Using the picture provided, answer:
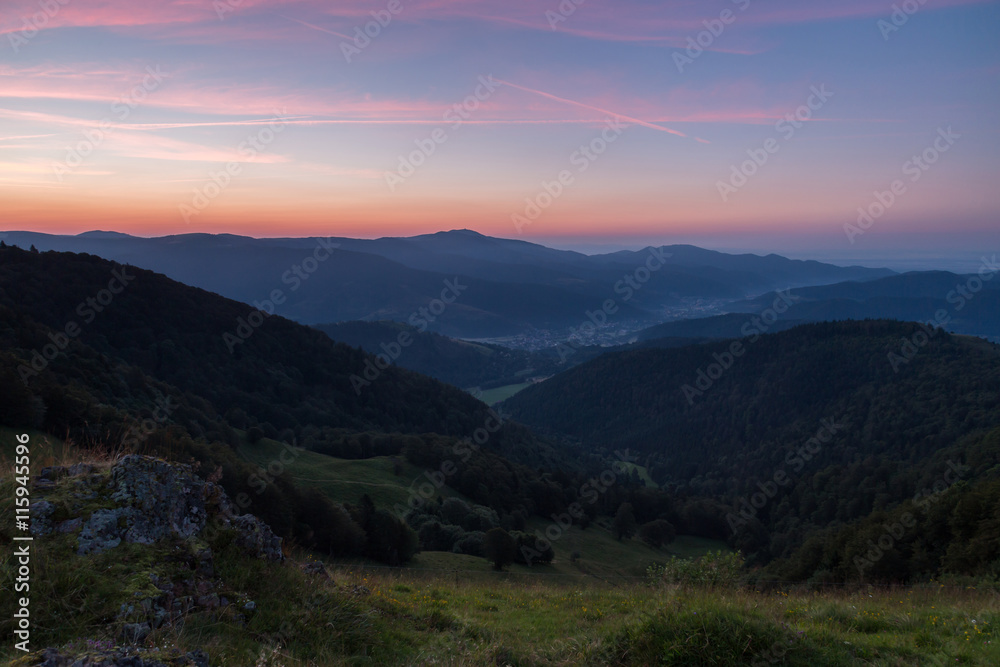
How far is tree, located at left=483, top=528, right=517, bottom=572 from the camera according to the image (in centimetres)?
3080

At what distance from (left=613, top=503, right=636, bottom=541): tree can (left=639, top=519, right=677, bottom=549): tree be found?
4.69 feet

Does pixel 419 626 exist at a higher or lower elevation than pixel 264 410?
higher

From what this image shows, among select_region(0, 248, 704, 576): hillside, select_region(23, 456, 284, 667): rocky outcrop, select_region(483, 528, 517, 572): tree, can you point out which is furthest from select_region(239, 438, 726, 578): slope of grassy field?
select_region(23, 456, 284, 667): rocky outcrop

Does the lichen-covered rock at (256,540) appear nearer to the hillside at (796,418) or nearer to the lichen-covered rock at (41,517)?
the lichen-covered rock at (41,517)

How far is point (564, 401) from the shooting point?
193m

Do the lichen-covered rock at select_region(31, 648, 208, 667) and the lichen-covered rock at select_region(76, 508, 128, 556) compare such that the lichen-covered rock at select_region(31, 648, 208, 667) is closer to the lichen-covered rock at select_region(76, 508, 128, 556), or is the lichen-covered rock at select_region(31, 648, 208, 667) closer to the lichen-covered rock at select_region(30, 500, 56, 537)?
the lichen-covered rock at select_region(76, 508, 128, 556)

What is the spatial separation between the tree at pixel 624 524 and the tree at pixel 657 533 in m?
1.43

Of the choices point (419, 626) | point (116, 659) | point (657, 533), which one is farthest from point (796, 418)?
point (116, 659)

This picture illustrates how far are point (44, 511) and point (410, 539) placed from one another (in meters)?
25.6

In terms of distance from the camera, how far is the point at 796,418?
146 metres

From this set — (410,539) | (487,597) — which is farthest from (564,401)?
→ (487,597)

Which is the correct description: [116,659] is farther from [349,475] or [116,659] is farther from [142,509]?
[349,475]

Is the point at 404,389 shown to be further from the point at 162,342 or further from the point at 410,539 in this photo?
the point at 410,539

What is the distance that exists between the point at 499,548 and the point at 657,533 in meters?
38.5
